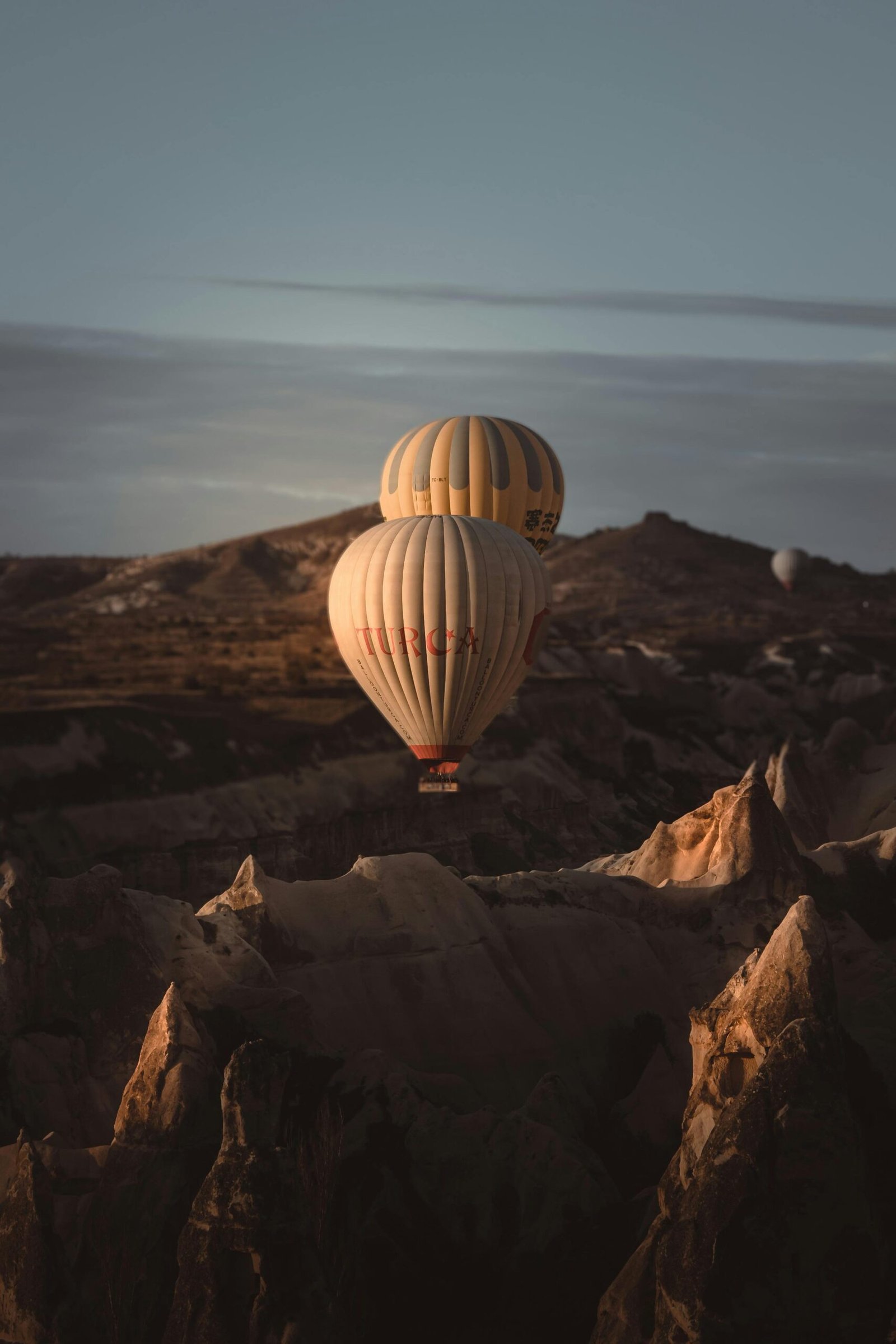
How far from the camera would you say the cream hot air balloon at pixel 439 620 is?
57.5 meters

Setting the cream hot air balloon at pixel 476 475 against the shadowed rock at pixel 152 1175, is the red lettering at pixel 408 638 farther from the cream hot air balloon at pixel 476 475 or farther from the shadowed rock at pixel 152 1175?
the shadowed rock at pixel 152 1175

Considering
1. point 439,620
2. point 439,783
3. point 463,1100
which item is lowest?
point 463,1100

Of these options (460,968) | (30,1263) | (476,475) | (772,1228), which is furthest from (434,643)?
(772,1228)

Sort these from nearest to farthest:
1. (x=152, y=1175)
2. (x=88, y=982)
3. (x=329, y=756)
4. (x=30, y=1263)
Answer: (x=30, y=1263), (x=152, y=1175), (x=88, y=982), (x=329, y=756)

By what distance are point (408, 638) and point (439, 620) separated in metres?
1.43

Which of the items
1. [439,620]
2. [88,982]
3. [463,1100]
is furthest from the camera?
[439,620]

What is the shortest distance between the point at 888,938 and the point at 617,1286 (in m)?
17.4

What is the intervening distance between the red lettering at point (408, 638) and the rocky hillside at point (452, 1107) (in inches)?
643

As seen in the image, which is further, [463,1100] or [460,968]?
[460,968]

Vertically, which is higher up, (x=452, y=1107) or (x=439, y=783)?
(x=439, y=783)

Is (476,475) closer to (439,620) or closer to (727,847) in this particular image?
(439,620)

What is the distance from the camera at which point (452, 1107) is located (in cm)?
3425

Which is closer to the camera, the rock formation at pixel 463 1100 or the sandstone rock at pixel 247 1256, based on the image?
the sandstone rock at pixel 247 1256

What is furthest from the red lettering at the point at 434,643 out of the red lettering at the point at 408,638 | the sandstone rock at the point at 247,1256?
the sandstone rock at the point at 247,1256
